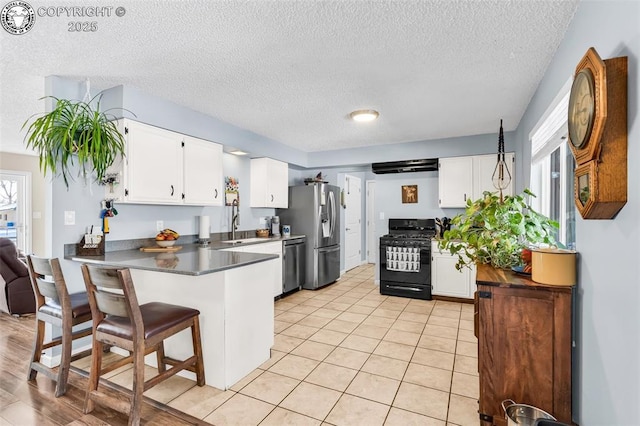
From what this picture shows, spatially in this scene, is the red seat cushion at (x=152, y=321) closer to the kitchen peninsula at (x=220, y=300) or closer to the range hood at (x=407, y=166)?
the kitchen peninsula at (x=220, y=300)

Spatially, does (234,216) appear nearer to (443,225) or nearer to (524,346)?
(443,225)

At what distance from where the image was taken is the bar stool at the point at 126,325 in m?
1.78

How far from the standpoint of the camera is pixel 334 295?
15.8 feet

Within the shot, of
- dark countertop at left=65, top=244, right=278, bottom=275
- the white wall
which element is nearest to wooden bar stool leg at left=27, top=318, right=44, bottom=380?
dark countertop at left=65, top=244, right=278, bottom=275

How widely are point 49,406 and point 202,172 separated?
7.61ft

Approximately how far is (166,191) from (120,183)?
1.40 ft

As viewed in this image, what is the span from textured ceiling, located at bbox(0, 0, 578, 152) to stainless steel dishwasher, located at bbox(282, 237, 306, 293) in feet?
6.60

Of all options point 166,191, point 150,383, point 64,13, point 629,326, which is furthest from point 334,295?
point 64,13

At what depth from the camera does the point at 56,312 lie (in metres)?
2.22

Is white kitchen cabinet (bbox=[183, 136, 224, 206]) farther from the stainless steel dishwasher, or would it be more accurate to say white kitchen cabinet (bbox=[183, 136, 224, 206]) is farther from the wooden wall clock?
the wooden wall clock

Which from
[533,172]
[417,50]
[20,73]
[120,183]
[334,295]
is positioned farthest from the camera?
[334,295]

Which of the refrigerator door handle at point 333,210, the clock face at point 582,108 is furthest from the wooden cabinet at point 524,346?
the refrigerator door handle at point 333,210

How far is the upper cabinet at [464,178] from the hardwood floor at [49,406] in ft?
13.3

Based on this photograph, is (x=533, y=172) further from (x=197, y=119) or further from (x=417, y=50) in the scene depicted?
(x=197, y=119)
